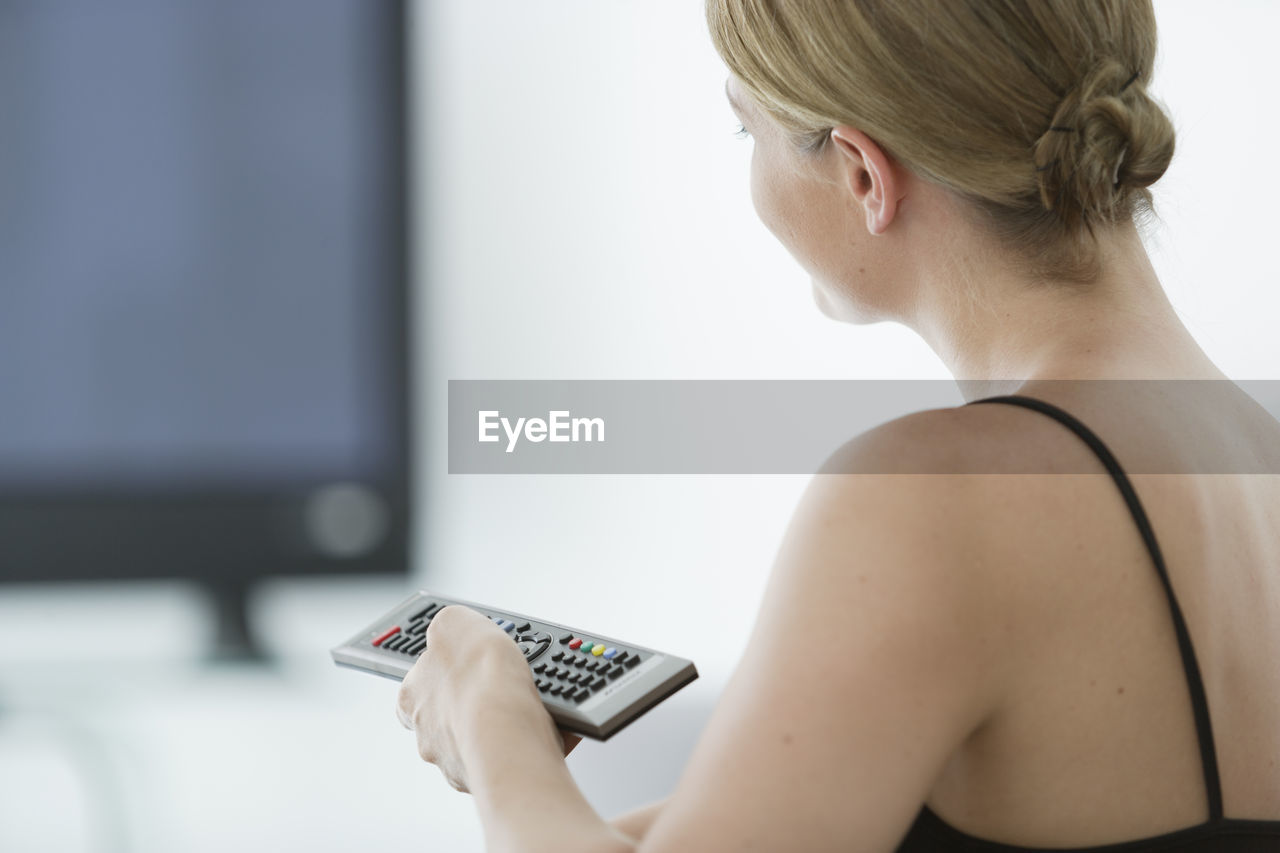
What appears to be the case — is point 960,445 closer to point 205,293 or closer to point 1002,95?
point 1002,95

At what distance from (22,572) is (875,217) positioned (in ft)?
3.90

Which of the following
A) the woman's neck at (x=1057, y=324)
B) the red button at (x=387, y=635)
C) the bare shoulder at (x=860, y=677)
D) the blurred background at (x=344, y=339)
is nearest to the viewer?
the bare shoulder at (x=860, y=677)

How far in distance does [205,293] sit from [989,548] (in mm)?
1155

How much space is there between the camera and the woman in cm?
44

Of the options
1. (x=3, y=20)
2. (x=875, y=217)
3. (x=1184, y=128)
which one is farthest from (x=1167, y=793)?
(x=3, y=20)

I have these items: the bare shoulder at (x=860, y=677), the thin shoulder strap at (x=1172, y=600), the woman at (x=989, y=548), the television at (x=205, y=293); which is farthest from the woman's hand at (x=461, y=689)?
the television at (x=205, y=293)

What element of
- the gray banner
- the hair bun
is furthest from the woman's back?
the gray banner

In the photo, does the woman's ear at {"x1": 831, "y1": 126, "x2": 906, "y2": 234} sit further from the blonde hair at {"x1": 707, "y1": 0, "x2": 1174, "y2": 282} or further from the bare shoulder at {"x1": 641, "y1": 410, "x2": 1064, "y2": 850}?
the bare shoulder at {"x1": 641, "y1": 410, "x2": 1064, "y2": 850}

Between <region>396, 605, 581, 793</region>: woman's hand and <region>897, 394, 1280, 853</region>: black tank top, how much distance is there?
20 cm

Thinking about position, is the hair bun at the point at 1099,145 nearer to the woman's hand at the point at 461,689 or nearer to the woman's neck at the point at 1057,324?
the woman's neck at the point at 1057,324

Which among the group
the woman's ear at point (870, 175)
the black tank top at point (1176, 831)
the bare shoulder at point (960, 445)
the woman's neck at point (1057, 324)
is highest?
the woman's ear at point (870, 175)

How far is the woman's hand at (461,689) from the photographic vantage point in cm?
59

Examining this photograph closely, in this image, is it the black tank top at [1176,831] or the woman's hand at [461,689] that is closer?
the black tank top at [1176,831]

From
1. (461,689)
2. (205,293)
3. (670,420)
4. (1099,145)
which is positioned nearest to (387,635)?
(461,689)
